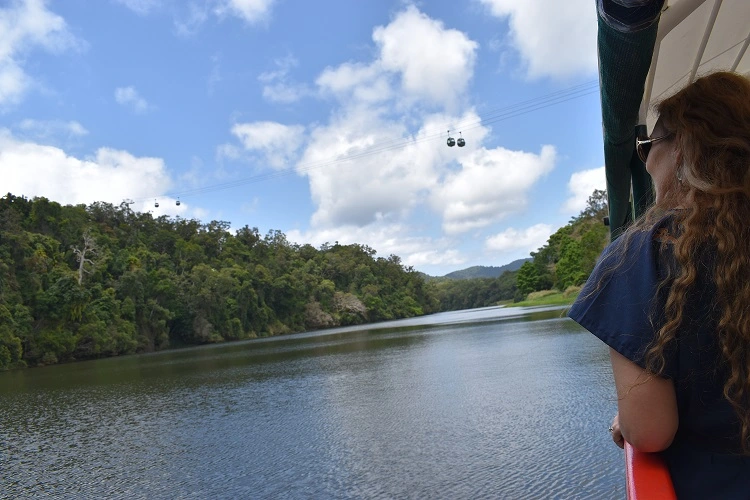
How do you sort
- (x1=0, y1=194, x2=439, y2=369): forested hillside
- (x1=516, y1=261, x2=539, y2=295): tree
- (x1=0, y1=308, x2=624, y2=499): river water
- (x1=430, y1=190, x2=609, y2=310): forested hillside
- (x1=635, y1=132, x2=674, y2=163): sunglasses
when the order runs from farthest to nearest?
1. (x1=516, y1=261, x2=539, y2=295): tree
2. (x1=430, y1=190, x2=609, y2=310): forested hillside
3. (x1=0, y1=194, x2=439, y2=369): forested hillside
4. (x1=0, y1=308, x2=624, y2=499): river water
5. (x1=635, y1=132, x2=674, y2=163): sunglasses

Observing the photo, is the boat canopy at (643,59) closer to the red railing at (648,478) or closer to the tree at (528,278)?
the red railing at (648,478)

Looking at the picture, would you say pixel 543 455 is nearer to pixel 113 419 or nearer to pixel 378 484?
pixel 378 484

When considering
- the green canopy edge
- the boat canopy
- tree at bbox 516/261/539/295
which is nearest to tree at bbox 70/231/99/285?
the boat canopy

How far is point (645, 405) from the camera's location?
87cm

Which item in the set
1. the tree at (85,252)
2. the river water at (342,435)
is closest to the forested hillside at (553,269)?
the river water at (342,435)

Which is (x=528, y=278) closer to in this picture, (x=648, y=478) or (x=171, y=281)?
(x=171, y=281)

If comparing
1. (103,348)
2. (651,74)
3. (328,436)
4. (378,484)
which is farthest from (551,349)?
(103,348)

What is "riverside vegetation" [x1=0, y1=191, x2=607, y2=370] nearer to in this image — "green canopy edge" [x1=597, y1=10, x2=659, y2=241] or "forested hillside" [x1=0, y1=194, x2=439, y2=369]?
"forested hillside" [x1=0, y1=194, x2=439, y2=369]

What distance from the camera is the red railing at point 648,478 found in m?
0.87

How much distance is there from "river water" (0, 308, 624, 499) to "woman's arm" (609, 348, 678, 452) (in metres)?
5.34

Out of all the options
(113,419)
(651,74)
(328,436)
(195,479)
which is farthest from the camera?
(113,419)

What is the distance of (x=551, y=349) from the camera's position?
16734mm

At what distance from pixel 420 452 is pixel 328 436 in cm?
201

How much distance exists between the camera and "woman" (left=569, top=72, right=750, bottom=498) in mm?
852
